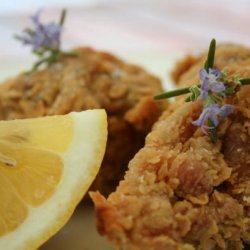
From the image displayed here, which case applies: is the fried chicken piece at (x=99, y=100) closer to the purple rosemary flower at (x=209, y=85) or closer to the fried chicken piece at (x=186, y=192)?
the fried chicken piece at (x=186, y=192)

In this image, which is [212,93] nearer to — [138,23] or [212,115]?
[212,115]

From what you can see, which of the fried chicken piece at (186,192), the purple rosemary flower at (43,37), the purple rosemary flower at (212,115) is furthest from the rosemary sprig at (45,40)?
the purple rosemary flower at (212,115)

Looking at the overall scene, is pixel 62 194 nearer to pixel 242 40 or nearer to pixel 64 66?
pixel 64 66

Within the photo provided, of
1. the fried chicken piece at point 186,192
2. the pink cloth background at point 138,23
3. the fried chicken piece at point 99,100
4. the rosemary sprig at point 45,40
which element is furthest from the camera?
the pink cloth background at point 138,23

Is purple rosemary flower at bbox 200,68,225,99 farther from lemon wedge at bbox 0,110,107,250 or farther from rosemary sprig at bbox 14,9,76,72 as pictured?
rosemary sprig at bbox 14,9,76,72

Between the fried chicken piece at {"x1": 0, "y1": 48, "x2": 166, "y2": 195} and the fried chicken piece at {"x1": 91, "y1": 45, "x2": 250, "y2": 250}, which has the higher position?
the fried chicken piece at {"x1": 91, "y1": 45, "x2": 250, "y2": 250}

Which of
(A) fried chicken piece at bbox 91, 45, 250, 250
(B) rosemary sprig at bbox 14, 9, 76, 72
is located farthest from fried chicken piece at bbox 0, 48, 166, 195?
(A) fried chicken piece at bbox 91, 45, 250, 250
